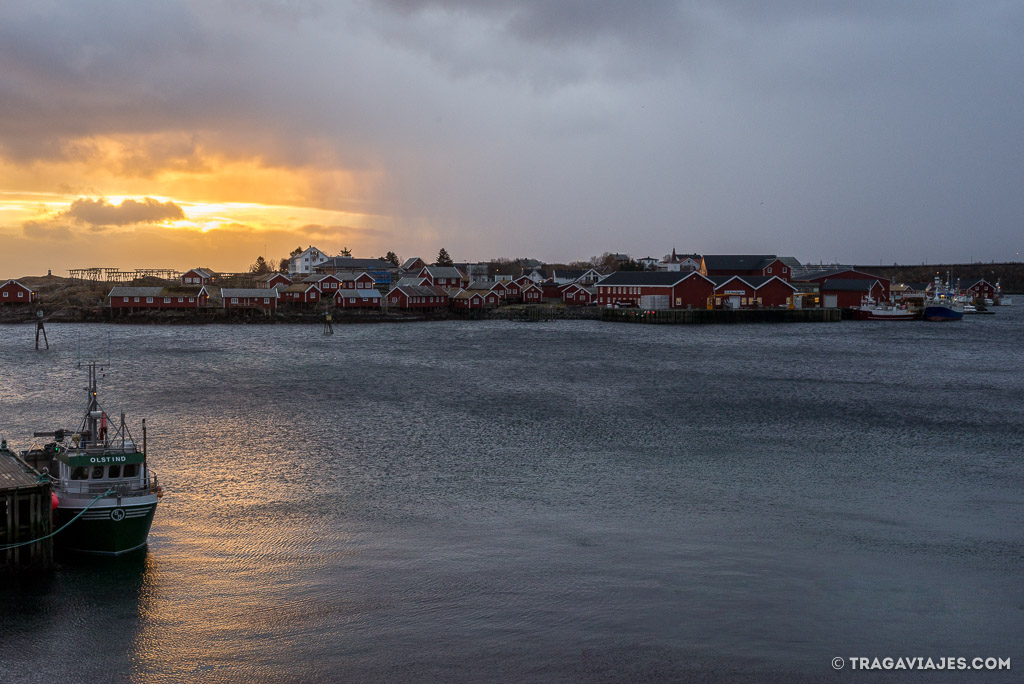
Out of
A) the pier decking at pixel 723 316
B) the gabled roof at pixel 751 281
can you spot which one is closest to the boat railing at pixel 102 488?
the pier decking at pixel 723 316

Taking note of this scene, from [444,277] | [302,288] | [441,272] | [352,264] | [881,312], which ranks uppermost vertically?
[352,264]

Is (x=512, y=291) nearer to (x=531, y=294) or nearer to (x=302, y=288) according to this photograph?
(x=531, y=294)

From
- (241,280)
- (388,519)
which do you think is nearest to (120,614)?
(388,519)

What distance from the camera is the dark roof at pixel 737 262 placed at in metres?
99.6

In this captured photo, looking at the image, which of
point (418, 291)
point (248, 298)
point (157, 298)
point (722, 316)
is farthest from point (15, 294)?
point (722, 316)

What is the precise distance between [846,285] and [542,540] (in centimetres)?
8990

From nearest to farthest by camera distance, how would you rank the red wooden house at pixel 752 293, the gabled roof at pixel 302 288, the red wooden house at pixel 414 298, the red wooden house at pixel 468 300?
the red wooden house at pixel 752 293 → the gabled roof at pixel 302 288 → the red wooden house at pixel 414 298 → the red wooden house at pixel 468 300

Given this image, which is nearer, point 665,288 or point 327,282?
point 665,288

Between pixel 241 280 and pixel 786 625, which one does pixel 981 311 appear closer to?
Result: pixel 241 280

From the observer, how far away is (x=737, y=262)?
332ft

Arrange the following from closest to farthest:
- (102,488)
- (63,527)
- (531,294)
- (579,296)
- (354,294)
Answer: (63,527), (102,488), (354,294), (579,296), (531,294)

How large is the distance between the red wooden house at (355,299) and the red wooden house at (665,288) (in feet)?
94.2

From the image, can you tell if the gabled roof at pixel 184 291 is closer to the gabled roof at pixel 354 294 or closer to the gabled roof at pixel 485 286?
the gabled roof at pixel 354 294

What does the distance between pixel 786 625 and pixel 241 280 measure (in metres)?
112
